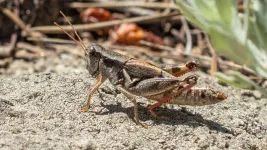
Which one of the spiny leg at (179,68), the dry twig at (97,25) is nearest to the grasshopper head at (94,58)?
the spiny leg at (179,68)

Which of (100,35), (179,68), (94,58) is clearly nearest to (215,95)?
(179,68)

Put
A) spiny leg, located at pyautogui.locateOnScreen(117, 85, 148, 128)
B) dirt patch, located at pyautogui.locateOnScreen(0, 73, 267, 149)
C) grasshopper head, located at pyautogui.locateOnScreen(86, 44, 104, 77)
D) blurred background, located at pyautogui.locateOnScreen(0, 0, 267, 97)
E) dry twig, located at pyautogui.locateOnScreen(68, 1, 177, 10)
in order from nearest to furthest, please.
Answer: dirt patch, located at pyautogui.locateOnScreen(0, 73, 267, 149) → spiny leg, located at pyautogui.locateOnScreen(117, 85, 148, 128) → grasshopper head, located at pyautogui.locateOnScreen(86, 44, 104, 77) → blurred background, located at pyautogui.locateOnScreen(0, 0, 267, 97) → dry twig, located at pyautogui.locateOnScreen(68, 1, 177, 10)


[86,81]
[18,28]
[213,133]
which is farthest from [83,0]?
[213,133]

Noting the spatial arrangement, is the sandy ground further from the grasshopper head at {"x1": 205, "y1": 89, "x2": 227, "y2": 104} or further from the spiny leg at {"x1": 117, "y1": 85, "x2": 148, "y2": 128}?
the grasshopper head at {"x1": 205, "y1": 89, "x2": 227, "y2": 104}

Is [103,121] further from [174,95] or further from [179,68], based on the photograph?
[179,68]

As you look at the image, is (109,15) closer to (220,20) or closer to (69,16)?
(69,16)

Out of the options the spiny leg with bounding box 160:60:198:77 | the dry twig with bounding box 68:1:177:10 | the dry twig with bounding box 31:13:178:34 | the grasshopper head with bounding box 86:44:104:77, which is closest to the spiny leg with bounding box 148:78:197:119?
the spiny leg with bounding box 160:60:198:77

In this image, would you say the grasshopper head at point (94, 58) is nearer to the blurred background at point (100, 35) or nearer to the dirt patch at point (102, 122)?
the dirt patch at point (102, 122)
